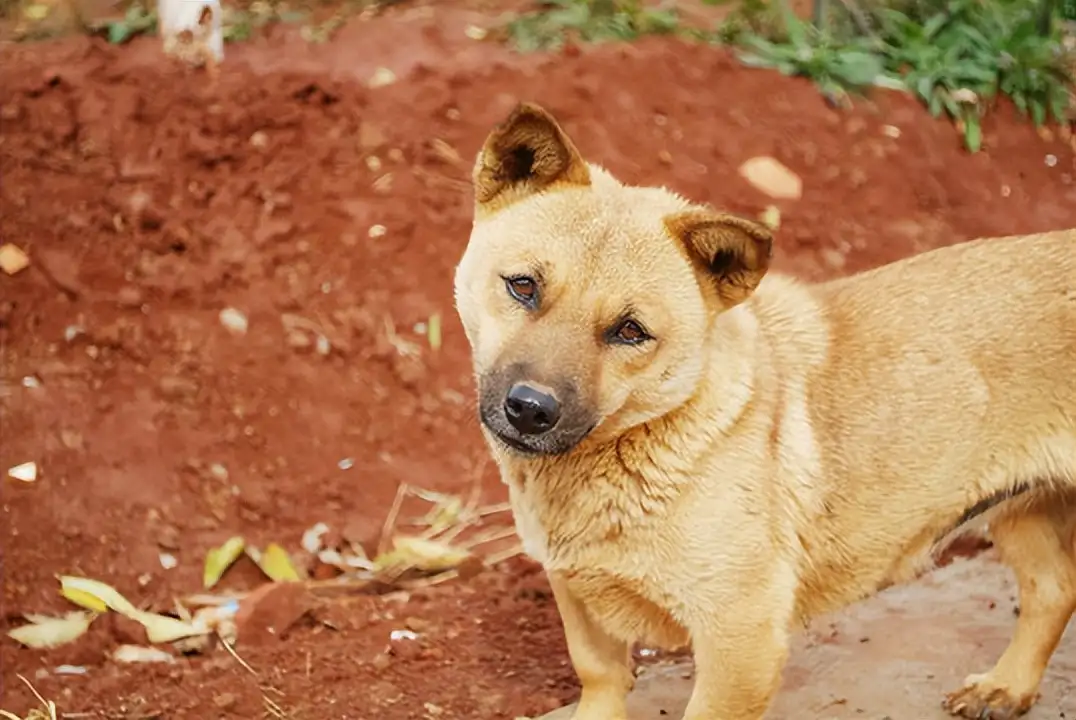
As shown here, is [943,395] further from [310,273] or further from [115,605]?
[310,273]

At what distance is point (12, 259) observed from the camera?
6.47m

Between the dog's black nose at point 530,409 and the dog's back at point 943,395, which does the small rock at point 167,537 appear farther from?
the dog's back at point 943,395

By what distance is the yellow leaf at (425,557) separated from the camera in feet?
18.1

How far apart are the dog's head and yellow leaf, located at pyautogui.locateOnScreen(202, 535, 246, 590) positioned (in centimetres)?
227

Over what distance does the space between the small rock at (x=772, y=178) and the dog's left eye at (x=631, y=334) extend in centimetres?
409

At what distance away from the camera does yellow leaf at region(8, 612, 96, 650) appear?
5016 millimetres

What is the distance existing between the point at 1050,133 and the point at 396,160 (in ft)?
13.8

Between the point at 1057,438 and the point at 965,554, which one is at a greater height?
the point at 1057,438

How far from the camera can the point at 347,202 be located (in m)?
6.89

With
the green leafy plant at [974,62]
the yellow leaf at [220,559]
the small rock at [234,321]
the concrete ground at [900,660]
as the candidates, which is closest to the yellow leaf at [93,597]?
the yellow leaf at [220,559]

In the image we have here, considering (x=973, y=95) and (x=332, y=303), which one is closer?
(x=332, y=303)

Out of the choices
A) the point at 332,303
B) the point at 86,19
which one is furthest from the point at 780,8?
the point at 86,19

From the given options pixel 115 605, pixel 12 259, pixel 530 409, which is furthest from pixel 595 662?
pixel 12 259

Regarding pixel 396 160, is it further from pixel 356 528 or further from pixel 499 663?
pixel 499 663
